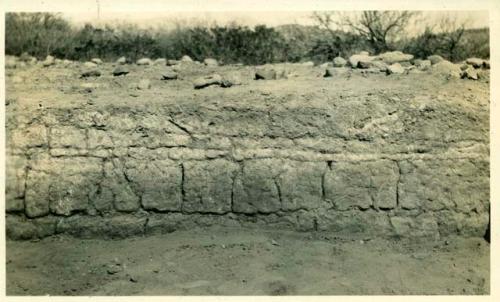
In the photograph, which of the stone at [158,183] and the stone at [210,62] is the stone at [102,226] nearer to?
the stone at [158,183]

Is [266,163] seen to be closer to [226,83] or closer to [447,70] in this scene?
[226,83]

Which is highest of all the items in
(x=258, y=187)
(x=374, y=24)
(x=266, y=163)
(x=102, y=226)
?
(x=374, y=24)

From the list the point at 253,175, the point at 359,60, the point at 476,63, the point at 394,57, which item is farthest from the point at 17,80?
the point at 476,63

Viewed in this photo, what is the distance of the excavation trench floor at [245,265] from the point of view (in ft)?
11.0

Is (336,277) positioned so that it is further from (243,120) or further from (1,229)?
(1,229)

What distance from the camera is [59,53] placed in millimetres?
4938

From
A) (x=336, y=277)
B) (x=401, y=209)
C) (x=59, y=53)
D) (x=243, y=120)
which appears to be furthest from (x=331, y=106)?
(x=59, y=53)

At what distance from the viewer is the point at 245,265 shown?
11.5 feet

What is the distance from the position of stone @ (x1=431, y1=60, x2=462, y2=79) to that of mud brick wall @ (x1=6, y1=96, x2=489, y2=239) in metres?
0.45

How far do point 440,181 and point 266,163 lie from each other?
124 centimetres

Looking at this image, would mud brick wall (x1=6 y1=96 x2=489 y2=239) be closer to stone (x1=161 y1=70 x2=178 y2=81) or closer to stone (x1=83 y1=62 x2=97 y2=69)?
stone (x1=161 y1=70 x2=178 y2=81)

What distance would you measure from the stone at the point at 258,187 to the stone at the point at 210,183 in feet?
0.21

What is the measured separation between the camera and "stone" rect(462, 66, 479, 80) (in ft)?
13.0

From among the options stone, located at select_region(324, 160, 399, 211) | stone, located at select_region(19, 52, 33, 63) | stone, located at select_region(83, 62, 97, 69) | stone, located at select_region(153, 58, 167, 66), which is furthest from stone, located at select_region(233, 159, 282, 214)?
stone, located at select_region(19, 52, 33, 63)
